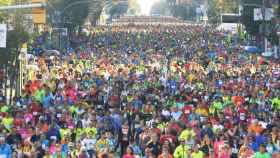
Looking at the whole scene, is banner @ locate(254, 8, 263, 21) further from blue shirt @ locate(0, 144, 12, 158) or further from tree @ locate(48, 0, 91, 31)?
blue shirt @ locate(0, 144, 12, 158)

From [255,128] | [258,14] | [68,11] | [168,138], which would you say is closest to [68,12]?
[68,11]

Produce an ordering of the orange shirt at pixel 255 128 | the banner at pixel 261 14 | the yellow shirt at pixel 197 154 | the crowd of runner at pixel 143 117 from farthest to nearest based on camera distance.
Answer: the banner at pixel 261 14, the orange shirt at pixel 255 128, the crowd of runner at pixel 143 117, the yellow shirt at pixel 197 154

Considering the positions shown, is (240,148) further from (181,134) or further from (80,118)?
(80,118)

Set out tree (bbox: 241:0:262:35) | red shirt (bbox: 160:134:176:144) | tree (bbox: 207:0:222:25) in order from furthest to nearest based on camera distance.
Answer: tree (bbox: 207:0:222:25) < tree (bbox: 241:0:262:35) < red shirt (bbox: 160:134:176:144)

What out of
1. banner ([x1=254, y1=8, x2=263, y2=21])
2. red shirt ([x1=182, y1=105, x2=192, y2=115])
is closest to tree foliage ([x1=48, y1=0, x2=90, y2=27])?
banner ([x1=254, y1=8, x2=263, y2=21])

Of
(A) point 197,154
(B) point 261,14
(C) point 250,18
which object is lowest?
(A) point 197,154

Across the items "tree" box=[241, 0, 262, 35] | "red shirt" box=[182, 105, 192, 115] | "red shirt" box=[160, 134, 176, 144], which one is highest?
"tree" box=[241, 0, 262, 35]

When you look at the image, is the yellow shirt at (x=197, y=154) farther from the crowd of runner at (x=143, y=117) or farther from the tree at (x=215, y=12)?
the tree at (x=215, y=12)

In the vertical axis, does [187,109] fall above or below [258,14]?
below

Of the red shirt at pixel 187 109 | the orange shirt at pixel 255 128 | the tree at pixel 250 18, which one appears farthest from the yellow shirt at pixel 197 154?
the tree at pixel 250 18

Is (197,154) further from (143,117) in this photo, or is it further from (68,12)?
(68,12)

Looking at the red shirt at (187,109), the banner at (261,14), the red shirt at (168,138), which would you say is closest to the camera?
the red shirt at (168,138)

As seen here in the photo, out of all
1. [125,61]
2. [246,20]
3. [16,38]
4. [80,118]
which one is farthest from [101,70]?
[246,20]

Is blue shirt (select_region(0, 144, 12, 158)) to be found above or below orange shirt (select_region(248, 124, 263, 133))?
below
